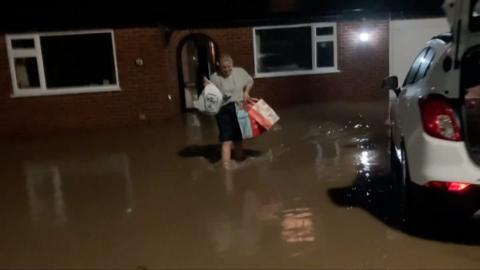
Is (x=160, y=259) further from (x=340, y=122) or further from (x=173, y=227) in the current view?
(x=340, y=122)

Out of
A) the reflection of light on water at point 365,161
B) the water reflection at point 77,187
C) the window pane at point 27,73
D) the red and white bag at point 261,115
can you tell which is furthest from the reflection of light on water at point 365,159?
the window pane at point 27,73

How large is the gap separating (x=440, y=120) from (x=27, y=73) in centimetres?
1087

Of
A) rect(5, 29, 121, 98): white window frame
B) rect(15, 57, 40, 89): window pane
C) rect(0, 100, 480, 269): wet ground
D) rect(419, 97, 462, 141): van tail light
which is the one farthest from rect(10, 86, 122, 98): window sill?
rect(419, 97, 462, 141): van tail light

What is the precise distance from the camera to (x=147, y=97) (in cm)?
1312

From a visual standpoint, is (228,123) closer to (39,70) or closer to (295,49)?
(39,70)

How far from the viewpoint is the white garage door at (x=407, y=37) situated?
14.8 m

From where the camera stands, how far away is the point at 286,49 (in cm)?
1538

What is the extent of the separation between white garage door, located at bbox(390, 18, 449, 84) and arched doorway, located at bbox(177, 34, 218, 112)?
183 inches

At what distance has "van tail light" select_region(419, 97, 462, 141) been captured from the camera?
4391mm

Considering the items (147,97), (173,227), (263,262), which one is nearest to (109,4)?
(147,97)

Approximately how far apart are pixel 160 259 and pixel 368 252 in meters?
1.72

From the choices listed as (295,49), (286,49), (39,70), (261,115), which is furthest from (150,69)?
(261,115)

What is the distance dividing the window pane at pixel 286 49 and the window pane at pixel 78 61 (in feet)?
13.1

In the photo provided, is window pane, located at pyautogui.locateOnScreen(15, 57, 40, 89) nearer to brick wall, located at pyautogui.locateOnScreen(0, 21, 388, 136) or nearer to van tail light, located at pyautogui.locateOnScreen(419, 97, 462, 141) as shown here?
brick wall, located at pyautogui.locateOnScreen(0, 21, 388, 136)
